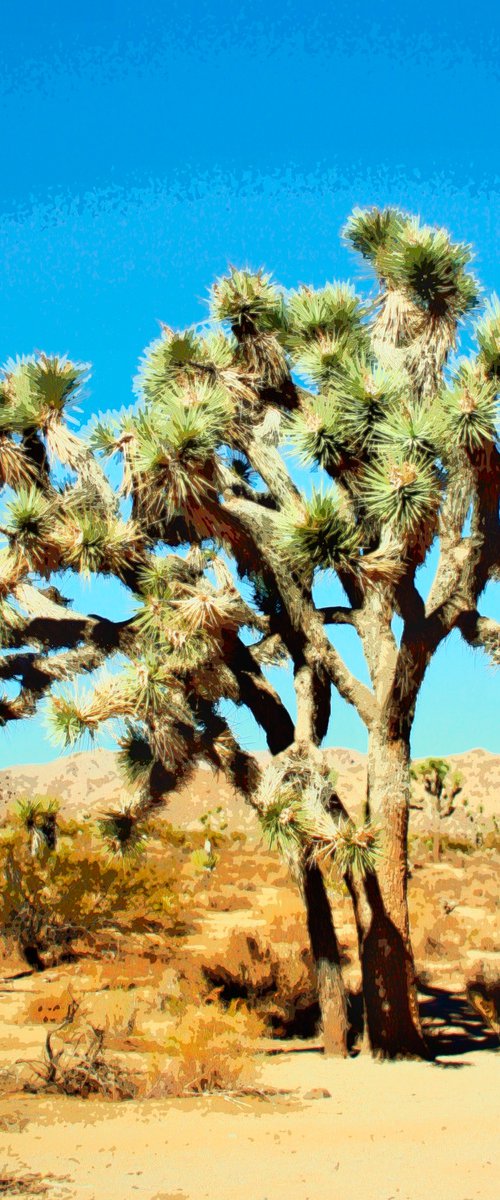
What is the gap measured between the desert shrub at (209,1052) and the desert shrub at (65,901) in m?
3.31

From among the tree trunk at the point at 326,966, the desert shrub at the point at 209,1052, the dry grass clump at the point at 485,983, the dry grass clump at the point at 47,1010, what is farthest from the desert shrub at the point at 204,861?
the tree trunk at the point at 326,966

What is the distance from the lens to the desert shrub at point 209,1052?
696 cm

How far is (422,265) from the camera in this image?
8.20 metres

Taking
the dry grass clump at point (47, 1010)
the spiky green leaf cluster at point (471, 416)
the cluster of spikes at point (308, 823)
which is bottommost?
the dry grass clump at point (47, 1010)

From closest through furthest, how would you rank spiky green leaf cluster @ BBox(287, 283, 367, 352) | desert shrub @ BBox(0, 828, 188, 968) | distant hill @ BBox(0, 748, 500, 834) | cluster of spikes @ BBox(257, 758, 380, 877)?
cluster of spikes @ BBox(257, 758, 380, 877), spiky green leaf cluster @ BBox(287, 283, 367, 352), desert shrub @ BBox(0, 828, 188, 968), distant hill @ BBox(0, 748, 500, 834)

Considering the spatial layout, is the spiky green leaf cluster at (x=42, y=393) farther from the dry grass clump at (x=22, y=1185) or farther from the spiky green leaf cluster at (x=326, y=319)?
the dry grass clump at (x=22, y=1185)

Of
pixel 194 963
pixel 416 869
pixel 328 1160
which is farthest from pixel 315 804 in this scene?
pixel 416 869

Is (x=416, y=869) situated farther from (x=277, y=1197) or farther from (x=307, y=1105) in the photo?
(x=277, y=1197)

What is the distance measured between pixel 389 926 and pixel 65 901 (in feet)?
19.7

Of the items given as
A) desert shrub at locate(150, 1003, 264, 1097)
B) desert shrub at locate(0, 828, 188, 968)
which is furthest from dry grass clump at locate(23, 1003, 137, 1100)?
desert shrub at locate(0, 828, 188, 968)

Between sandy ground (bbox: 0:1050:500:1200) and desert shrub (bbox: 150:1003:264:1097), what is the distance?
0.56ft

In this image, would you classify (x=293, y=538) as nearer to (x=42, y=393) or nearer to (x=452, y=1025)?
(x=42, y=393)

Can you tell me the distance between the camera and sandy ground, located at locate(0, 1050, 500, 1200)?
5266 millimetres

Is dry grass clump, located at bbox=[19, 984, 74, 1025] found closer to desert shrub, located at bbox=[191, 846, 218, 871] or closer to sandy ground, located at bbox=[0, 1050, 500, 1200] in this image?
sandy ground, located at bbox=[0, 1050, 500, 1200]
